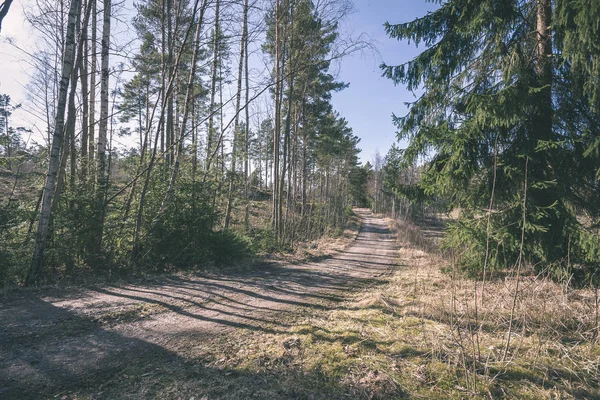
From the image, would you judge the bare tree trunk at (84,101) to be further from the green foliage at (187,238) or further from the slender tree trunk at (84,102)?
the green foliage at (187,238)

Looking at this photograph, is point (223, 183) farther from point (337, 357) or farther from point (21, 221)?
point (337, 357)

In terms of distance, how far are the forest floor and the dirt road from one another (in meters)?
0.02

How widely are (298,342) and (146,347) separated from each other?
1.80m

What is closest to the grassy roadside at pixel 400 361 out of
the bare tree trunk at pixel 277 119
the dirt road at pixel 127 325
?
the dirt road at pixel 127 325

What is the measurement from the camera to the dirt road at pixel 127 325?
258cm

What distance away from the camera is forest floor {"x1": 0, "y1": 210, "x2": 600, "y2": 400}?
249 centimetres

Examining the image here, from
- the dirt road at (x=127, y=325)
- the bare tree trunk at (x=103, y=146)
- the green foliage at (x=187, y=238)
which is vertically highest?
the bare tree trunk at (x=103, y=146)

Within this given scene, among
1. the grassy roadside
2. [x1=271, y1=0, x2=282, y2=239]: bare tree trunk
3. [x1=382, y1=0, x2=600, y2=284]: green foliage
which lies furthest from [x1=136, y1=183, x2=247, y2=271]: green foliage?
[x1=382, y1=0, x2=600, y2=284]: green foliage

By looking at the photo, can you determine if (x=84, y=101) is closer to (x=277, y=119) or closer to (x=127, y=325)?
(x=277, y=119)

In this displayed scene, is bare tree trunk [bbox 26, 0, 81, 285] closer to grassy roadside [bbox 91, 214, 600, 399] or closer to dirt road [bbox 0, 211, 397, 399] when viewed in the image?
dirt road [bbox 0, 211, 397, 399]

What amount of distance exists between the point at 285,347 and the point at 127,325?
229 centimetres

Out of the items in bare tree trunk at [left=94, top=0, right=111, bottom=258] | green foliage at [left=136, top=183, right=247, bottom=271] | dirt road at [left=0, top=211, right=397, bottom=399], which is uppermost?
bare tree trunk at [left=94, top=0, right=111, bottom=258]

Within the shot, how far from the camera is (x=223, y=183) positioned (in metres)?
9.83

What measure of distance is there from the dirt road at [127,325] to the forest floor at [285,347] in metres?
0.02
